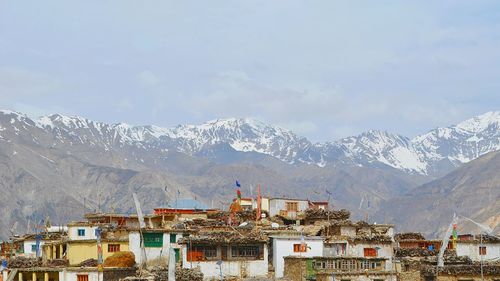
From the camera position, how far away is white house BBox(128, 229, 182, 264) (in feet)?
256

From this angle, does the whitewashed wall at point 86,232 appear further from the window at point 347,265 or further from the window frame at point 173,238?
the window at point 347,265

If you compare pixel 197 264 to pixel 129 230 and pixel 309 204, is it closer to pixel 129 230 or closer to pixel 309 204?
pixel 129 230

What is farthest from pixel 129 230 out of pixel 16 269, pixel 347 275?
pixel 347 275

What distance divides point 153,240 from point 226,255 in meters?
9.85

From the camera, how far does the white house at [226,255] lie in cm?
6997

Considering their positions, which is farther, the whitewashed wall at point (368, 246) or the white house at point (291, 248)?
the whitewashed wall at point (368, 246)

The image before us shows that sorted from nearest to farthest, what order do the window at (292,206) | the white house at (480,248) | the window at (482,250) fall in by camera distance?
the window at (482,250) → the white house at (480,248) → the window at (292,206)

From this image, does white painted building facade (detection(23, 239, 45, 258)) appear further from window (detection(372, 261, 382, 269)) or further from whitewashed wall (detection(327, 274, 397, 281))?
whitewashed wall (detection(327, 274, 397, 281))

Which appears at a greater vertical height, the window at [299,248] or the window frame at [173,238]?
the window frame at [173,238]

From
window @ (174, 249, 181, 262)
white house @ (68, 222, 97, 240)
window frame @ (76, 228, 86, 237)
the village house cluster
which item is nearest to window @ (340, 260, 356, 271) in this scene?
the village house cluster

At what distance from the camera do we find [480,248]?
85.9m

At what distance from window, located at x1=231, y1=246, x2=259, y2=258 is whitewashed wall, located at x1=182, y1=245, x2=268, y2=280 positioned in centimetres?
46

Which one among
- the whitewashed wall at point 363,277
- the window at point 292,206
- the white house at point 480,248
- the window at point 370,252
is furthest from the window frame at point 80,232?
the white house at point 480,248

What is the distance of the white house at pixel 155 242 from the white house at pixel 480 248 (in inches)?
1048
